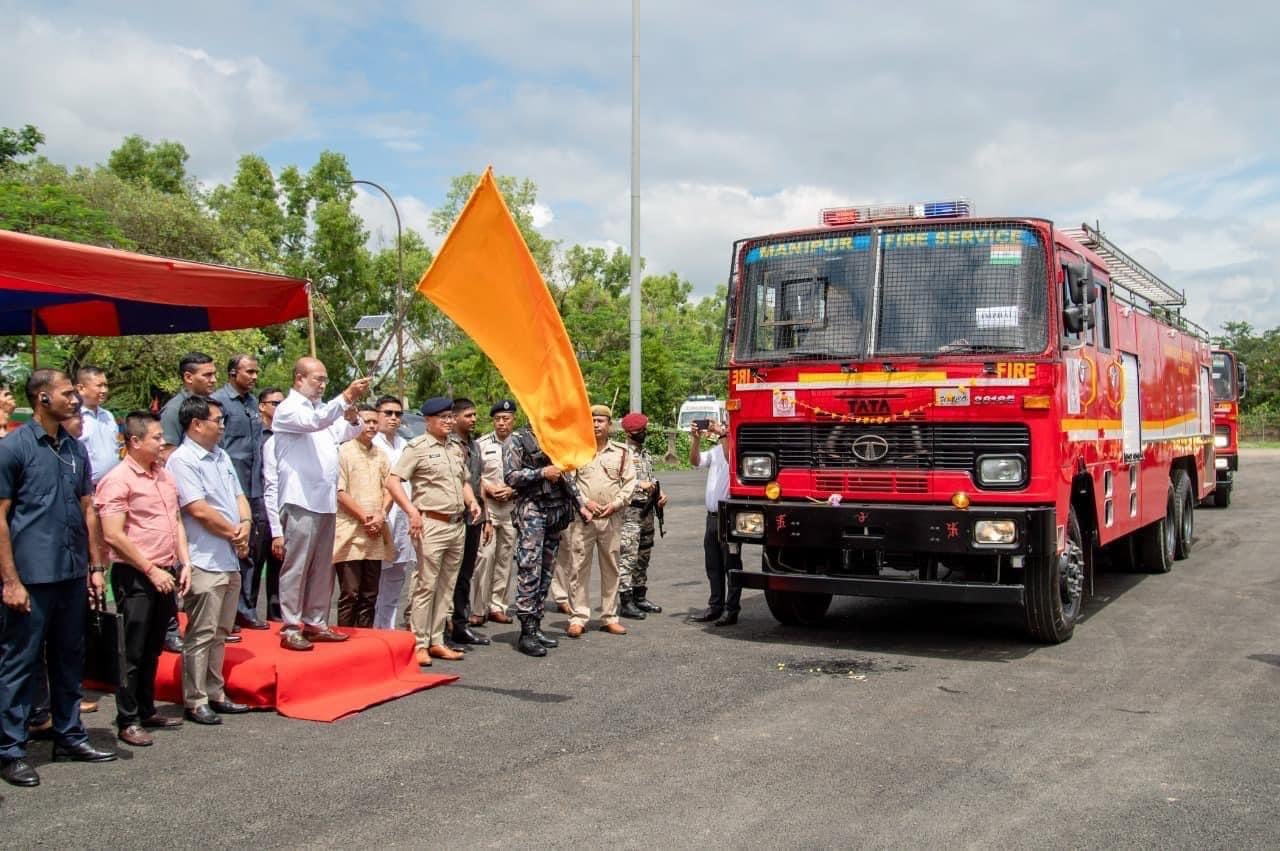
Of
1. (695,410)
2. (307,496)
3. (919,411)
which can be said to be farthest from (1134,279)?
(695,410)

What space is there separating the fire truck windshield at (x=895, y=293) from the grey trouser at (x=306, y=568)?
A: 3352 millimetres

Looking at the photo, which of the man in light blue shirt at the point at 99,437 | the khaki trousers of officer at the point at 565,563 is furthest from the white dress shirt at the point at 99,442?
the khaki trousers of officer at the point at 565,563

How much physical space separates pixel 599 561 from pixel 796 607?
65.8 inches

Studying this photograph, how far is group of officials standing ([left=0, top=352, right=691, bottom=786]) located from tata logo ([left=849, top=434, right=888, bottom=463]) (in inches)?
76.3

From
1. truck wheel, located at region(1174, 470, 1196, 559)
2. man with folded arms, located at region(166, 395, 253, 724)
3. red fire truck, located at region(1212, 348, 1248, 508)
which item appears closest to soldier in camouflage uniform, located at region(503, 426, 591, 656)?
man with folded arms, located at region(166, 395, 253, 724)

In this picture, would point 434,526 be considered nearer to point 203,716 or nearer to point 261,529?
point 261,529

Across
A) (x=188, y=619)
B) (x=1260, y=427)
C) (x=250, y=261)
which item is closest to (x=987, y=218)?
(x=188, y=619)

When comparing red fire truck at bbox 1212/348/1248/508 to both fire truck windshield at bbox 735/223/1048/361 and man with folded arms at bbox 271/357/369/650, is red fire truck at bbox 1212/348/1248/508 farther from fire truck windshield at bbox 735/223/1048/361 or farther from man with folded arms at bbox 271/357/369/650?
man with folded arms at bbox 271/357/369/650

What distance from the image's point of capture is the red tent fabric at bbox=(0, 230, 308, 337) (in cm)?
609

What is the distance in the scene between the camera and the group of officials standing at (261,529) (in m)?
5.57

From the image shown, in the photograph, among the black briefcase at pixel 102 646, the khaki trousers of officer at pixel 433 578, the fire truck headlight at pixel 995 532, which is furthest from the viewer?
the khaki trousers of officer at pixel 433 578

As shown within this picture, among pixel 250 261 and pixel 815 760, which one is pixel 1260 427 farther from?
pixel 815 760

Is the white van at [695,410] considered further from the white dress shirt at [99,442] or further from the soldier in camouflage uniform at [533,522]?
the white dress shirt at [99,442]

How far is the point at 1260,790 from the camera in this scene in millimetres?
5176
